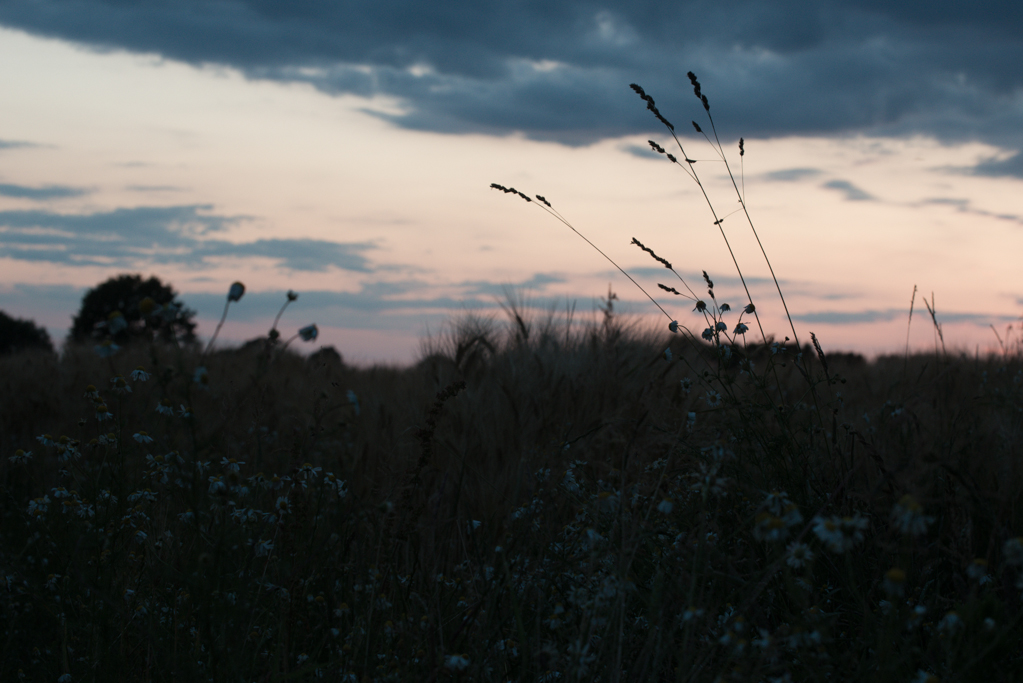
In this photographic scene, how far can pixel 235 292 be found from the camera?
1.60m

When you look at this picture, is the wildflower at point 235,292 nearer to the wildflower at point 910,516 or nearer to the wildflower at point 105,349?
the wildflower at point 105,349

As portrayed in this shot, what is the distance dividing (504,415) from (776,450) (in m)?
2.21

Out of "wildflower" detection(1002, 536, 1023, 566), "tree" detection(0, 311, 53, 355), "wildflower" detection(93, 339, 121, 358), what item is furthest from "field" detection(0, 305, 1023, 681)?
"tree" detection(0, 311, 53, 355)

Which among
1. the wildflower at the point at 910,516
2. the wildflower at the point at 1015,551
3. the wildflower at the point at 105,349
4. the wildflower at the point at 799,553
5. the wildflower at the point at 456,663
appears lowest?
the wildflower at the point at 456,663

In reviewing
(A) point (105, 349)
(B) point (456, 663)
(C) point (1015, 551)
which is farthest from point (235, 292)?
(C) point (1015, 551)

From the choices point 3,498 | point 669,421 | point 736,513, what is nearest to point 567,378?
point 669,421

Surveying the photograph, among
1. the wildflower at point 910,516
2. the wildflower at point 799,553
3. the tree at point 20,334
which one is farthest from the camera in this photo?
the tree at point 20,334

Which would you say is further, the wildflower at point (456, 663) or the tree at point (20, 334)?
the tree at point (20, 334)

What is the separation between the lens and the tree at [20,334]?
17109 mm

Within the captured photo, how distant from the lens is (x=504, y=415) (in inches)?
169

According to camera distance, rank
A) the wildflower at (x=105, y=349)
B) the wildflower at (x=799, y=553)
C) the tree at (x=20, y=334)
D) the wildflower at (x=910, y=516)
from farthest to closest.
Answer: the tree at (x=20, y=334) < the wildflower at (x=105, y=349) < the wildflower at (x=799, y=553) < the wildflower at (x=910, y=516)

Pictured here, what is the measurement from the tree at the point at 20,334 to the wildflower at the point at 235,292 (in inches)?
741

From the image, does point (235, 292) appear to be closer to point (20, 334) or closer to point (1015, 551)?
point (1015, 551)

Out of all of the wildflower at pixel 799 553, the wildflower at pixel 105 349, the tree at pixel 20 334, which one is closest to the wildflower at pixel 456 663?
the wildflower at pixel 799 553
